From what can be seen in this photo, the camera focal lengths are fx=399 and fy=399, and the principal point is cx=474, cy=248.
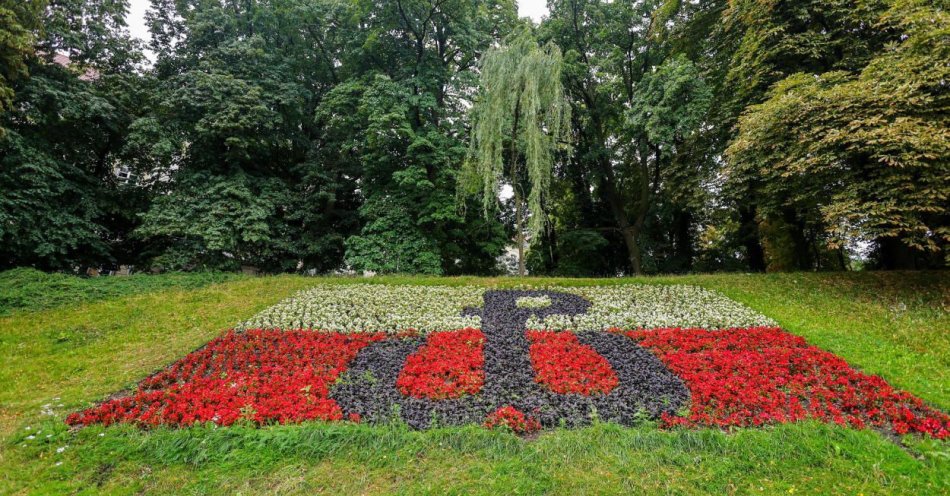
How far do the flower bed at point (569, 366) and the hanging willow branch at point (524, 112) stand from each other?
4.70 m

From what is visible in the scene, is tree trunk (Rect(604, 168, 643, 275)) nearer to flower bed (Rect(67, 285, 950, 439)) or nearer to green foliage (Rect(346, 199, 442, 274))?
green foliage (Rect(346, 199, 442, 274))

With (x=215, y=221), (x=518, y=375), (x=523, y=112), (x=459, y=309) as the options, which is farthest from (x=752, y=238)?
(x=215, y=221)

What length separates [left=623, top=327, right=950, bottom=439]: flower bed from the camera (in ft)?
13.8

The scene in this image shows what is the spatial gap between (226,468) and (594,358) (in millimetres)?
4756

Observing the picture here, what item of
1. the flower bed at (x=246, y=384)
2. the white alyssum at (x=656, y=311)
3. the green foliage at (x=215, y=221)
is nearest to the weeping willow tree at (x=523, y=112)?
the white alyssum at (x=656, y=311)

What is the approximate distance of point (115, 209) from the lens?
13.3 m

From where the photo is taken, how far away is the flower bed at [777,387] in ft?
13.8

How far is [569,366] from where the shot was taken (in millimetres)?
5746

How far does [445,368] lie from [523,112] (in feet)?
24.9

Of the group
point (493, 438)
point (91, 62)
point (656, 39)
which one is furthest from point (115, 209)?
point (656, 39)

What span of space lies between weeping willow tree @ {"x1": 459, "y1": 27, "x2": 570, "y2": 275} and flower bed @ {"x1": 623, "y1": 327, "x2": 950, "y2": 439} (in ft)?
18.1

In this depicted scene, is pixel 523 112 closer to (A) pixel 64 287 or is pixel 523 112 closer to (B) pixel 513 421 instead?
(B) pixel 513 421

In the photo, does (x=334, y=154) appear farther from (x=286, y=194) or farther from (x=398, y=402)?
(x=398, y=402)

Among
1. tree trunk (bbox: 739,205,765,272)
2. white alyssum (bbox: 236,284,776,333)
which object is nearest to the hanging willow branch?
white alyssum (bbox: 236,284,776,333)
